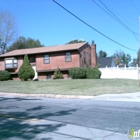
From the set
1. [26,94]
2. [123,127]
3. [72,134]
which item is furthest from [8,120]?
[26,94]

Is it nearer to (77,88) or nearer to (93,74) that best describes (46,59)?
(93,74)

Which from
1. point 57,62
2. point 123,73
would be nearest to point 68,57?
point 57,62

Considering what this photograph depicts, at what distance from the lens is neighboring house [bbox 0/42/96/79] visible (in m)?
33.0

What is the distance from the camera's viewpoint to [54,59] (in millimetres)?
34188

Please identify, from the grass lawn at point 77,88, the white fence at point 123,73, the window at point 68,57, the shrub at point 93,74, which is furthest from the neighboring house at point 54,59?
the grass lawn at point 77,88

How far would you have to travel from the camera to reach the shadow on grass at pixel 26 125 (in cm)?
572

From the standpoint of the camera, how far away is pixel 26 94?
52.9ft

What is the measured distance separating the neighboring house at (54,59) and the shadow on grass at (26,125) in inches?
958

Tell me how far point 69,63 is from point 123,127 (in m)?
27.2

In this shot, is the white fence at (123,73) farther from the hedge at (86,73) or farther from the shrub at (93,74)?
the shrub at (93,74)

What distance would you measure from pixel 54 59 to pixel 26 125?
27656 mm

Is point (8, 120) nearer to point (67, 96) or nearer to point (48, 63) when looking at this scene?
point (67, 96)

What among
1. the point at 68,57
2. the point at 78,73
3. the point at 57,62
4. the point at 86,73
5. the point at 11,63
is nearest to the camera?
the point at 78,73

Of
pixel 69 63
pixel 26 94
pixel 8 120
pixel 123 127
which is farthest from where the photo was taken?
pixel 69 63
